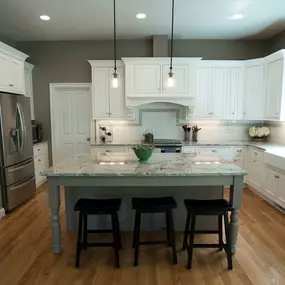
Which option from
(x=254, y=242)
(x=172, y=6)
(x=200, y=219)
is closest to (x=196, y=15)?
(x=172, y=6)

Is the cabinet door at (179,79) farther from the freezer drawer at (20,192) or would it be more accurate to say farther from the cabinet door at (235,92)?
the freezer drawer at (20,192)

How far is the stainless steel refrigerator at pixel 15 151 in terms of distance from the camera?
3.63 m

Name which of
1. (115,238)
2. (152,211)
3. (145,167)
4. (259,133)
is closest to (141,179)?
(145,167)

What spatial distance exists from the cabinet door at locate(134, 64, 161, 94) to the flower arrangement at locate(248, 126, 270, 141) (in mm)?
2144

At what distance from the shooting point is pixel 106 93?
499 centimetres

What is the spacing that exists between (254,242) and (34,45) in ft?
17.6

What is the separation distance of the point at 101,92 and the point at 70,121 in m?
1.13

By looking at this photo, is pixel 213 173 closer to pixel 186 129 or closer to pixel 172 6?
pixel 172 6

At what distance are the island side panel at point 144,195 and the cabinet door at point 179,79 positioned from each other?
239cm

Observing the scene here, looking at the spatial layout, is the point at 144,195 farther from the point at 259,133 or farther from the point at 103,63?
the point at 259,133

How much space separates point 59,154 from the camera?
5.60 meters

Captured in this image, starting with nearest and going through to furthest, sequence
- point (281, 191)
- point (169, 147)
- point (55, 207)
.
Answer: point (55, 207)
point (281, 191)
point (169, 147)

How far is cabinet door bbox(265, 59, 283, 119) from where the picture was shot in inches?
170

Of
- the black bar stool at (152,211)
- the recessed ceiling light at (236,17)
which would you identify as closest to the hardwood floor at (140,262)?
the black bar stool at (152,211)
